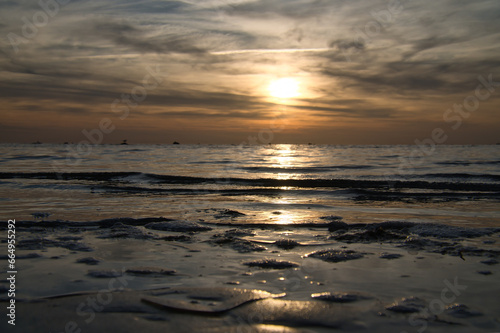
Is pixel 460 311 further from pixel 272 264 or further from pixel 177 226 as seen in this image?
pixel 177 226

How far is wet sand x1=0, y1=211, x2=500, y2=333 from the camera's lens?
10.8 ft

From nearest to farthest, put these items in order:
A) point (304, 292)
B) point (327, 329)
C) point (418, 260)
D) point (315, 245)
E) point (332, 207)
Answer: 1. point (327, 329)
2. point (304, 292)
3. point (418, 260)
4. point (315, 245)
5. point (332, 207)

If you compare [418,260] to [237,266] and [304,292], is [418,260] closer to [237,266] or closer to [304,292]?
[304,292]

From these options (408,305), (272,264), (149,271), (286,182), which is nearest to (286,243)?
(272,264)

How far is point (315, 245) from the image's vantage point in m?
6.07

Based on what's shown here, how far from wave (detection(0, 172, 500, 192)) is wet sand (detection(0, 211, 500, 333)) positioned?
9571 mm

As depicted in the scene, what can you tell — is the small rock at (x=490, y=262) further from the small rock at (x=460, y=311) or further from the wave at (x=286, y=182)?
the wave at (x=286, y=182)

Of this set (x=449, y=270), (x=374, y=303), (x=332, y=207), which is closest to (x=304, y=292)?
(x=374, y=303)

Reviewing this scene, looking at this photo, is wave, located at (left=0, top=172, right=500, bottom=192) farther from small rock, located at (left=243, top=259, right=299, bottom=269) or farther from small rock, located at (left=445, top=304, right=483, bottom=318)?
small rock, located at (left=445, top=304, right=483, bottom=318)

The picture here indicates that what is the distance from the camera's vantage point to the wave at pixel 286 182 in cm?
1606

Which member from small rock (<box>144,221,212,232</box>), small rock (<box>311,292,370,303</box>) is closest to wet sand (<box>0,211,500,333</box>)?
small rock (<box>311,292,370,303</box>)

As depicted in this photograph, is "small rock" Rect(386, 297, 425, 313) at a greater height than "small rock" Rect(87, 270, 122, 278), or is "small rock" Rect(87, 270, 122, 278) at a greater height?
"small rock" Rect(87, 270, 122, 278)

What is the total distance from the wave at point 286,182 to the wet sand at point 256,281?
9.57 m

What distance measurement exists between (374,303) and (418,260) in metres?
1.82
